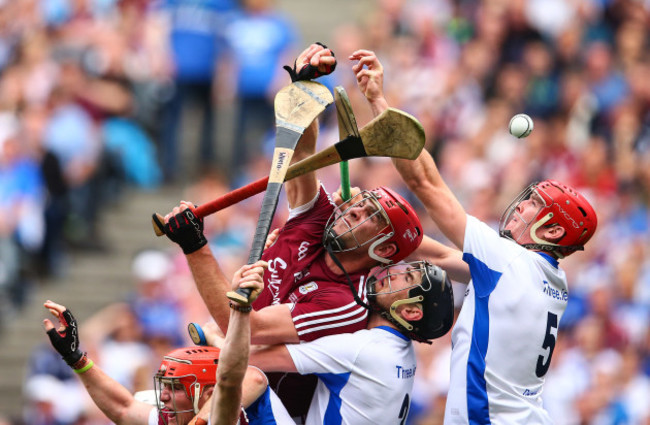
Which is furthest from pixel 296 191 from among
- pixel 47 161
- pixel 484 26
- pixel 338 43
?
pixel 338 43

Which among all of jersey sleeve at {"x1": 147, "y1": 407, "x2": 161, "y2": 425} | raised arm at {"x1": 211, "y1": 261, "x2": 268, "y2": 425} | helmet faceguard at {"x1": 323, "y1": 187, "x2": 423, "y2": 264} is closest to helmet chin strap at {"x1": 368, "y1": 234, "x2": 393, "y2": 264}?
helmet faceguard at {"x1": 323, "y1": 187, "x2": 423, "y2": 264}

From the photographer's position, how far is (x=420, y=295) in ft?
19.5

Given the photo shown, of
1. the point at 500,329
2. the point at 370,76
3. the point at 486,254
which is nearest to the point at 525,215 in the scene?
the point at 486,254

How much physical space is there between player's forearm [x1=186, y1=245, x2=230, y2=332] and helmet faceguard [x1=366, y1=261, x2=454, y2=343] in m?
0.74

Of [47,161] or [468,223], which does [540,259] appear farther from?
[47,161]

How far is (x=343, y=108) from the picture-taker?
564 cm

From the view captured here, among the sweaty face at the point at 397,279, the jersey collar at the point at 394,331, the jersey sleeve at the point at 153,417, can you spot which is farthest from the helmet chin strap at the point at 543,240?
the jersey sleeve at the point at 153,417

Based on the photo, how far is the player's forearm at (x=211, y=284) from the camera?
5.74 meters

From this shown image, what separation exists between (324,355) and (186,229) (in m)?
0.89

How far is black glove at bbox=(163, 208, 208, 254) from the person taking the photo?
5.70 metres

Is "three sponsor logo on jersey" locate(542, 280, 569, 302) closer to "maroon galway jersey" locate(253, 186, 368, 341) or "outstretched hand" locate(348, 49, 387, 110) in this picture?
"maroon galway jersey" locate(253, 186, 368, 341)

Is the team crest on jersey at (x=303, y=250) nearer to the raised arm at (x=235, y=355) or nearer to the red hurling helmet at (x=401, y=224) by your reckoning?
the red hurling helmet at (x=401, y=224)

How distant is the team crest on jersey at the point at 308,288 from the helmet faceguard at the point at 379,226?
20 centimetres

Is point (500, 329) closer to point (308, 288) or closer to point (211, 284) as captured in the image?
point (308, 288)
